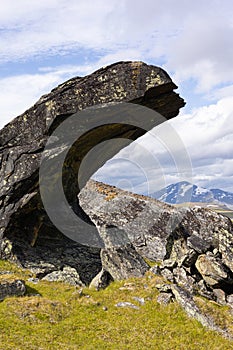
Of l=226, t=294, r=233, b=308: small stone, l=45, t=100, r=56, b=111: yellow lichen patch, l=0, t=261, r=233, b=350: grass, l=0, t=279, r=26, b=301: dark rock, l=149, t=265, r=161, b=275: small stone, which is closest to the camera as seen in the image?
l=0, t=261, r=233, b=350: grass

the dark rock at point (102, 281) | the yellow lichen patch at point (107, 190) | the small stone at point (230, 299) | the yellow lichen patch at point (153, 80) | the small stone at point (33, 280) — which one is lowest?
the small stone at point (230, 299)

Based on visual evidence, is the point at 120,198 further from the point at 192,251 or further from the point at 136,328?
the point at 136,328

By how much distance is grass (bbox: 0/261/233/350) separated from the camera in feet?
47.1

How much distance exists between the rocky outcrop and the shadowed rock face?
174 inches

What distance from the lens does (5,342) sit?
1344 cm

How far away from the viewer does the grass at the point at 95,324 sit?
1436 centimetres

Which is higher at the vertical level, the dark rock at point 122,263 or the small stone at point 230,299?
the dark rock at point 122,263

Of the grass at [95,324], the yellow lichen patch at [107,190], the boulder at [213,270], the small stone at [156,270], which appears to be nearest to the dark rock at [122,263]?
the small stone at [156,270]

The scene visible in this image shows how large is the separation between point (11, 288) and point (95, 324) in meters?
4.62

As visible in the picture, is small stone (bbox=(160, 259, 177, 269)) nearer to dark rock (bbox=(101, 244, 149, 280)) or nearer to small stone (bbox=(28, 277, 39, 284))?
dark rock (bbox=(101, 244, 149, 280))

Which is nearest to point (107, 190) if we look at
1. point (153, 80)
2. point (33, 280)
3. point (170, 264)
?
point (170, 264)

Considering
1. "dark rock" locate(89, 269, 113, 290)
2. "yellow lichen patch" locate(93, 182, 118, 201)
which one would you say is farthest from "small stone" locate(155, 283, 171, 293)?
"yellow lichen patch" locate(93, 182, 118, 201)

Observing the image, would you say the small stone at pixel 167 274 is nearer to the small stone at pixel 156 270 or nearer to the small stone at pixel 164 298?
the small stone at pixel 156 270

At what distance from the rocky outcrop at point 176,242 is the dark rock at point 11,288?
685cm
